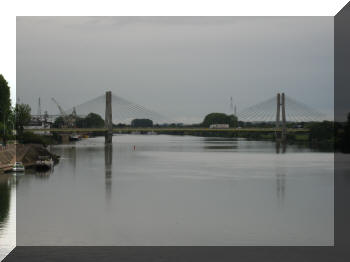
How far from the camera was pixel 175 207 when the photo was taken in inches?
824

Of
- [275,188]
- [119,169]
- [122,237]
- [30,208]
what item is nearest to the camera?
[122,237]

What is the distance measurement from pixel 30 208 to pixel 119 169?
17351 mm

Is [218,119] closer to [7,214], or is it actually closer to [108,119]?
[108,119]

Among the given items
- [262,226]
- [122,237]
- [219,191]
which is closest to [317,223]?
[262,226]

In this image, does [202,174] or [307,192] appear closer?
[307,192]

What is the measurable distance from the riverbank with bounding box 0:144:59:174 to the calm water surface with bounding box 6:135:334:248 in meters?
2.02

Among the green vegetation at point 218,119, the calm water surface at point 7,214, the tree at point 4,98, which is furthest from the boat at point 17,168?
the green vegetation at point 218,119

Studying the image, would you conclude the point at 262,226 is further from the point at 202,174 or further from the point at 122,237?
the point at 202,174

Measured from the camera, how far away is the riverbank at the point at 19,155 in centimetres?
3265

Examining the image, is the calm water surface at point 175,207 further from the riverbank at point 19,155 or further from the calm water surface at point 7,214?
the riverbank at point 19,155

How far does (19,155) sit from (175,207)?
18.3 metres

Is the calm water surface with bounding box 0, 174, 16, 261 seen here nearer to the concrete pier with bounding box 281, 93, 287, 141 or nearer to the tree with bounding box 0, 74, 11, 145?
the tree with bounding box 0, 74, 11, 145

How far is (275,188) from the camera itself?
27.2m

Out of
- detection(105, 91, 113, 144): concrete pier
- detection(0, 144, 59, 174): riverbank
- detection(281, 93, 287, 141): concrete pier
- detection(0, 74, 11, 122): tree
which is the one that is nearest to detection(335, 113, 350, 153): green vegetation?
detection(281, 93, 287, 141): concrete pier
